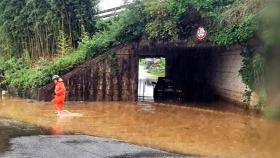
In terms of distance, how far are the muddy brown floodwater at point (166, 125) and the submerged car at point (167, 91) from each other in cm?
324

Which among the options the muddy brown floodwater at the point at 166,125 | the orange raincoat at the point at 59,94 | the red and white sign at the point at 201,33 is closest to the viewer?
the muddy brown floodwater at the point at 166,125

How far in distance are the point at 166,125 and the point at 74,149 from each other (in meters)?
5.53

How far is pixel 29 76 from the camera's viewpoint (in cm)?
2427

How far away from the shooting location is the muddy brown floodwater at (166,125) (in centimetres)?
1052

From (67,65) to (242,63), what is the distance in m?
8.66

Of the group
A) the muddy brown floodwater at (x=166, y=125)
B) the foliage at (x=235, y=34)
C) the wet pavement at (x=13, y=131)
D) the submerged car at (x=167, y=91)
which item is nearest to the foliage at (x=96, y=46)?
the muddy brown floodwater at (x=166, y=125)

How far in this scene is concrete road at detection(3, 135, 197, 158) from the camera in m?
8.99

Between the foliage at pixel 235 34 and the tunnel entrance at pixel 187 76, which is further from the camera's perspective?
the tunnel entrance at pixel 187 76

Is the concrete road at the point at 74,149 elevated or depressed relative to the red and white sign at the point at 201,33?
depressed

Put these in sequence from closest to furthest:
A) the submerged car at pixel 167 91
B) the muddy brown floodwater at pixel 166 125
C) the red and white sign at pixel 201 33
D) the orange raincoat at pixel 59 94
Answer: the muddy brown floodwater at pixel 166 125 → the orange raincoat at pixel 59 94 → the red and white sign at pixel 201 33 → the submerged car at pixel 167 91

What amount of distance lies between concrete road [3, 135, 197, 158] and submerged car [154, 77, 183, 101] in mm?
13939

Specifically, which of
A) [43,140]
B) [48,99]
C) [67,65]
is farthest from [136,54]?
[43,140]

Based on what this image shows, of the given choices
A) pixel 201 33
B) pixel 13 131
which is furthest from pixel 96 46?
pixel 13 131

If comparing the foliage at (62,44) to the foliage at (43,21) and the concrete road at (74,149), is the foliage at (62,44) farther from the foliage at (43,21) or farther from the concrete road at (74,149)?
the concrete road at (74,149)
